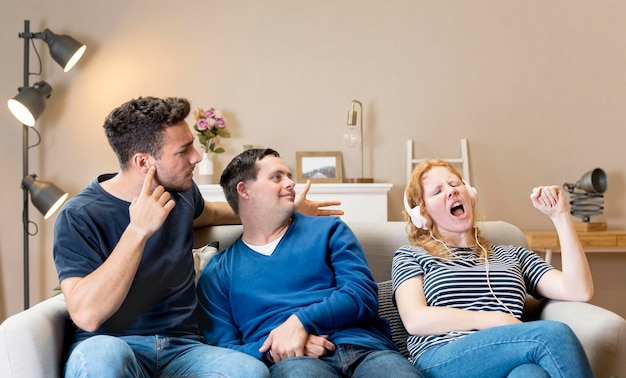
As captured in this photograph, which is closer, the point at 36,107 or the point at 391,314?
the point at 391,314

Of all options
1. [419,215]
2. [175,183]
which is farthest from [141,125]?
[419,215]

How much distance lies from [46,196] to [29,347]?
8.62 feet

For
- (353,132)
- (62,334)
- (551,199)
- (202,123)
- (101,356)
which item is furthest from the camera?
(353,132)

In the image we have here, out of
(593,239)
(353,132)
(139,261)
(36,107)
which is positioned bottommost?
(593,239)

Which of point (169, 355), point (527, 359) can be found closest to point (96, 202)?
point (169, 355)

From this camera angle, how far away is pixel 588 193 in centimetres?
421

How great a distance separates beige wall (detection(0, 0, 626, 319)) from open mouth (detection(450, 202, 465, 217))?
2256 mm

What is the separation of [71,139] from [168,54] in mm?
818

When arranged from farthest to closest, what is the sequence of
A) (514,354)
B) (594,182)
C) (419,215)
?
(594,182)
(419,215)
(514,354)

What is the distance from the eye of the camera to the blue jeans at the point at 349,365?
69.9 inches

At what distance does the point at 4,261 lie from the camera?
4469mm

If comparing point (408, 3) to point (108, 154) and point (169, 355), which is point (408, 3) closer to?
point (108, 154)

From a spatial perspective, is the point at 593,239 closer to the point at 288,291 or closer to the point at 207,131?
the point at 207,131

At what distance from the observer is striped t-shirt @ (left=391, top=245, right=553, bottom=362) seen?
1.99 m
